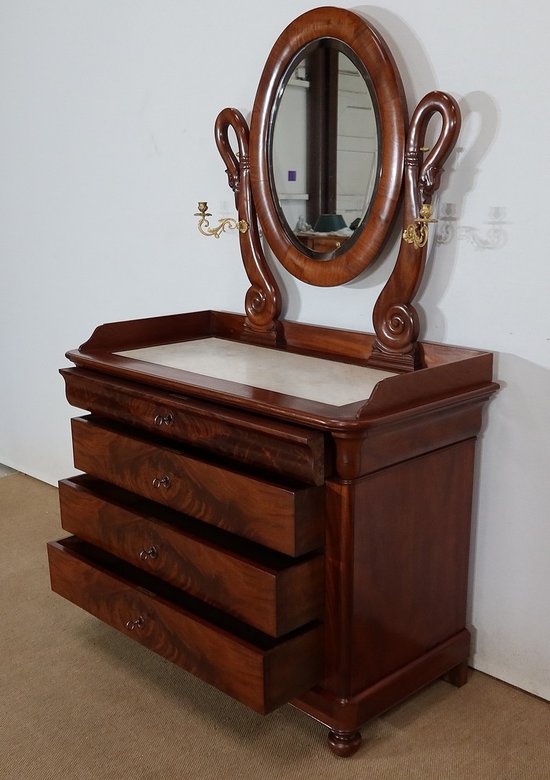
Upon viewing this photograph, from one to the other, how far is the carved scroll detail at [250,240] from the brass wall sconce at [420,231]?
50cm

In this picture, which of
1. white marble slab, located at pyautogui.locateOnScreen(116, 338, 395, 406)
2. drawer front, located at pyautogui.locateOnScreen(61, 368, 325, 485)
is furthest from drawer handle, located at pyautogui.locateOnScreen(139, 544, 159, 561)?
white marble slab, located at pyautogui.locateOnScreen(116, 338, 395, 406)

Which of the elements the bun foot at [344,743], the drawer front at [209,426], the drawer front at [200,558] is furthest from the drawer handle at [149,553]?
→ the bun foot at [344,743]

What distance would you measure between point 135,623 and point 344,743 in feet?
1.72

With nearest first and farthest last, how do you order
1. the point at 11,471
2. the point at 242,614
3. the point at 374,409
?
the point at 374,409 → the point at 242,614 → the point at 11,471

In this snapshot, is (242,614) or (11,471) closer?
(242,614)

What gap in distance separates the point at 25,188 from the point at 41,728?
6.47 ft

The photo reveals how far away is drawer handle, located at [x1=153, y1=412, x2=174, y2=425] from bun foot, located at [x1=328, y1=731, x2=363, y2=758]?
0.72 meters

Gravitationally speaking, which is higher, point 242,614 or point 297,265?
point 297,265

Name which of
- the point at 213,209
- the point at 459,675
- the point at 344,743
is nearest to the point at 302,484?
the point at 344,743

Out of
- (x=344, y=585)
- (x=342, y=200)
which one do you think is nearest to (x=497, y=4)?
(x=342, y=200)

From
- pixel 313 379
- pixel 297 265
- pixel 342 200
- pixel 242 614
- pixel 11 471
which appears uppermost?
pixel 342 200

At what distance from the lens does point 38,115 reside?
297 centimetres

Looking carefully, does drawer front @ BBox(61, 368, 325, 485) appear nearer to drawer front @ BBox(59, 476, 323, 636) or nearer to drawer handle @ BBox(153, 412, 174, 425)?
drawer handle @ BBox(153, 412, 174, 425)

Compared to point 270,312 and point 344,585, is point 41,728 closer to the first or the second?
point 344,585
